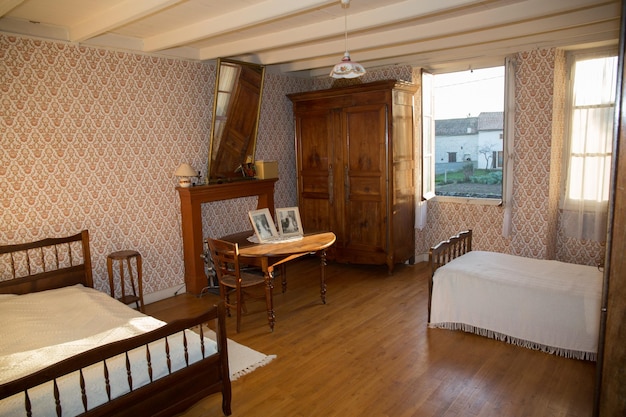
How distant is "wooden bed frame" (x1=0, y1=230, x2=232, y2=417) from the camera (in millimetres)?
2088

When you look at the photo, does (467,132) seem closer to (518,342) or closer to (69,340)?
(518,342)

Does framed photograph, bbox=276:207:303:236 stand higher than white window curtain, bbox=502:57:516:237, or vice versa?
white window curtain, bbox=502:57:516:237

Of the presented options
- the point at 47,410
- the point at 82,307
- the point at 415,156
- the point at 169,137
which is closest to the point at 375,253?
the point at 415,156

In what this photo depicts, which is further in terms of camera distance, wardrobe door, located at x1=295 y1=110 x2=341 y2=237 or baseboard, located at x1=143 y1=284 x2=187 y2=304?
wardrobe door, located at x1=295 y1=110 x2=341 y2=237

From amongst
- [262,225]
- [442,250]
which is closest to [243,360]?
[262,225]

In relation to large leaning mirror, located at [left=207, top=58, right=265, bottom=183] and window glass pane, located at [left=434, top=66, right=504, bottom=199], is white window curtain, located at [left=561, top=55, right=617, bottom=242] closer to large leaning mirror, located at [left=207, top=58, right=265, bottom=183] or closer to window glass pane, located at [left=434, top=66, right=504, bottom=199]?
window glass pane, located at [left=434, top=66, right=504, bottom=199]

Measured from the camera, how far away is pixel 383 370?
3.24 meters

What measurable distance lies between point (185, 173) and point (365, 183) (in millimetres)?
2226

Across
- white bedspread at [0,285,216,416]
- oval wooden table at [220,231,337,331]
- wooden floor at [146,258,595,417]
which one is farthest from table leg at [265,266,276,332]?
white bedspread at [0,285,216,416]

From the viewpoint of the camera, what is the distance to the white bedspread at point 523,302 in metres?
3.25

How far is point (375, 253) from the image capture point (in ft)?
18.2

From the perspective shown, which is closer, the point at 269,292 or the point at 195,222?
the point at 269,292

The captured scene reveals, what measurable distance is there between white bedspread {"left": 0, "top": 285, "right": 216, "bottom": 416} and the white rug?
2.16 ft

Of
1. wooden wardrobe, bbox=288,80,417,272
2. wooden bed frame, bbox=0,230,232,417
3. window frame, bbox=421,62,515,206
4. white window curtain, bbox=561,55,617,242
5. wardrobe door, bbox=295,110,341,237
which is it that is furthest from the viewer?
wardrobe door, bbox=295,110,341,237
